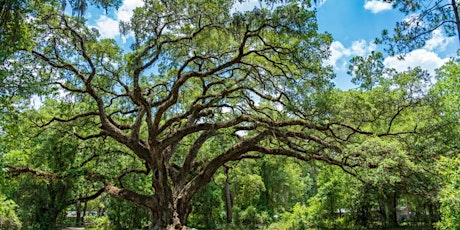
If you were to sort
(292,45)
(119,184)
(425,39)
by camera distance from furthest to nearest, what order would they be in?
1. (119,184)
2. (292,45)
3. (425,39)

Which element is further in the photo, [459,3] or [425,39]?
[425,39]

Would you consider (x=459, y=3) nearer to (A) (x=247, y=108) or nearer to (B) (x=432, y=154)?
(B) (x=432, y=154)

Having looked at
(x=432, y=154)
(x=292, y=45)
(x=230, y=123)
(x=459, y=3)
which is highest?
(x=292, y=45)

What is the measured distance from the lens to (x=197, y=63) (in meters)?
9.95

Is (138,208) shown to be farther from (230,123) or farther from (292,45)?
(292,45)

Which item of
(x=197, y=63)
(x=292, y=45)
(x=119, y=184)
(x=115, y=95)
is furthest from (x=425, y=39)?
(x=119, y=184)

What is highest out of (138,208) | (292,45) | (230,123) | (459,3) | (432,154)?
(292,45)

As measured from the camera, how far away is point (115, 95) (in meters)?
11.2

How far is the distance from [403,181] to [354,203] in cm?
775

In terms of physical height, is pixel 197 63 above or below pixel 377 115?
above

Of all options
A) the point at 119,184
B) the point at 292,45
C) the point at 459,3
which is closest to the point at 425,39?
the point at 459,3

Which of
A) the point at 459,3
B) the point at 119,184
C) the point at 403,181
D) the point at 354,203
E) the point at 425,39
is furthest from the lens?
the point at 354,203

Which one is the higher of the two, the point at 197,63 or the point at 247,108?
the point at 197,63

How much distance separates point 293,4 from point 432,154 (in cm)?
522
